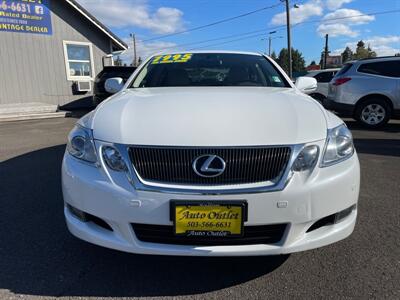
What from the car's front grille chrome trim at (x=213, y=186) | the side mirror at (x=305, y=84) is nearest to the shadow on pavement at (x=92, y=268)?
the car's front grille chrome trim at (x=213, y=186)

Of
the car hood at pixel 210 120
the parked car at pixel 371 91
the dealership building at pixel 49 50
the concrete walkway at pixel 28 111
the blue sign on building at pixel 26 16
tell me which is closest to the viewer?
the car hood at pixel 210 120

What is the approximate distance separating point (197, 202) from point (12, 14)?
1324 centimetres

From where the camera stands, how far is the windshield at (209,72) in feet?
12.2

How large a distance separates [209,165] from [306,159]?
1.88 ft

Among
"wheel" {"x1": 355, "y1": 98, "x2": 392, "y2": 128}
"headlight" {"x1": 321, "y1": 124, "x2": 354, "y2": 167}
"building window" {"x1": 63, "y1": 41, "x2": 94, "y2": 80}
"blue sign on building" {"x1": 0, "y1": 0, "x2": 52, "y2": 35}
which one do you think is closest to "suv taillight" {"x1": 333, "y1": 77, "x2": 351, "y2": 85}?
"wheel" {"x1": 355, "y1": 98, "x2": 392, "y2": 128}

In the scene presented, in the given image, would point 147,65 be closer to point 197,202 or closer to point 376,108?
point 197,202

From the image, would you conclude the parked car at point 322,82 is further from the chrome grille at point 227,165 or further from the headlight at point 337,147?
the chrome grille at point 227,165

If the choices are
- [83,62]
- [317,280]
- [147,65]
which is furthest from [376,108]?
[83,62]

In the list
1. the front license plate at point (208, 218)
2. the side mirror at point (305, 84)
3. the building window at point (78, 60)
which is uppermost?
the building window at point (78, 60)

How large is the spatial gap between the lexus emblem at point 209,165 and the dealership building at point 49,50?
12613 millimetres

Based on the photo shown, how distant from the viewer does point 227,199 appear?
6.91 ft

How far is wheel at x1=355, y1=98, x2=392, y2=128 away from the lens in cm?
922

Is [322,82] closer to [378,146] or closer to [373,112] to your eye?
[373,112]

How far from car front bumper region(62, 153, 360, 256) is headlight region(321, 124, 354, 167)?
1.9 inches
